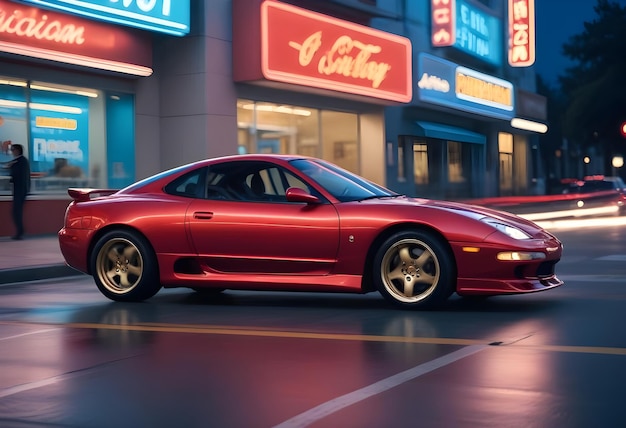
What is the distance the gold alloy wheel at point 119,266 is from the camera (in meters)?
9.74

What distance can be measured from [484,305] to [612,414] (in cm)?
422

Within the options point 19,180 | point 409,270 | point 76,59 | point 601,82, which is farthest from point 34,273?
point 601,82

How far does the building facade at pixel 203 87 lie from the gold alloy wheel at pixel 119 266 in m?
9.15

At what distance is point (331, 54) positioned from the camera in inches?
997

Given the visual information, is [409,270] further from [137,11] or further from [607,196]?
[607,196]

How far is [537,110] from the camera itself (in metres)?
45.9

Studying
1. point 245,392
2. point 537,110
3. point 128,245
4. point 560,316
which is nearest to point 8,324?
point 128,245

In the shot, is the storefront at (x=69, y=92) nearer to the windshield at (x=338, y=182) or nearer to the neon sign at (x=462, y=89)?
the windshield at (x=338, y=182)

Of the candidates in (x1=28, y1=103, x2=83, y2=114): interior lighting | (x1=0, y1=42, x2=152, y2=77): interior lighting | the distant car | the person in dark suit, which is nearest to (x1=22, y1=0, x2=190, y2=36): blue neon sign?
(x1=0, y1=42, x2=152, y2=77): interior lighting

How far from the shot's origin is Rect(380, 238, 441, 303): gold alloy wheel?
8680mm

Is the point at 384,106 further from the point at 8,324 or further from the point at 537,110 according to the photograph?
the point at 8,324

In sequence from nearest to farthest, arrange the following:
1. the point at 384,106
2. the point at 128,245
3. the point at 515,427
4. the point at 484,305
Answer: the point at 515,427 < the point at 484,305 < the point at 128,245 < the point at 384,106

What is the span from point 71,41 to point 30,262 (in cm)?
695

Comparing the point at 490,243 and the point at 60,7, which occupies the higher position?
the point at 60,7
